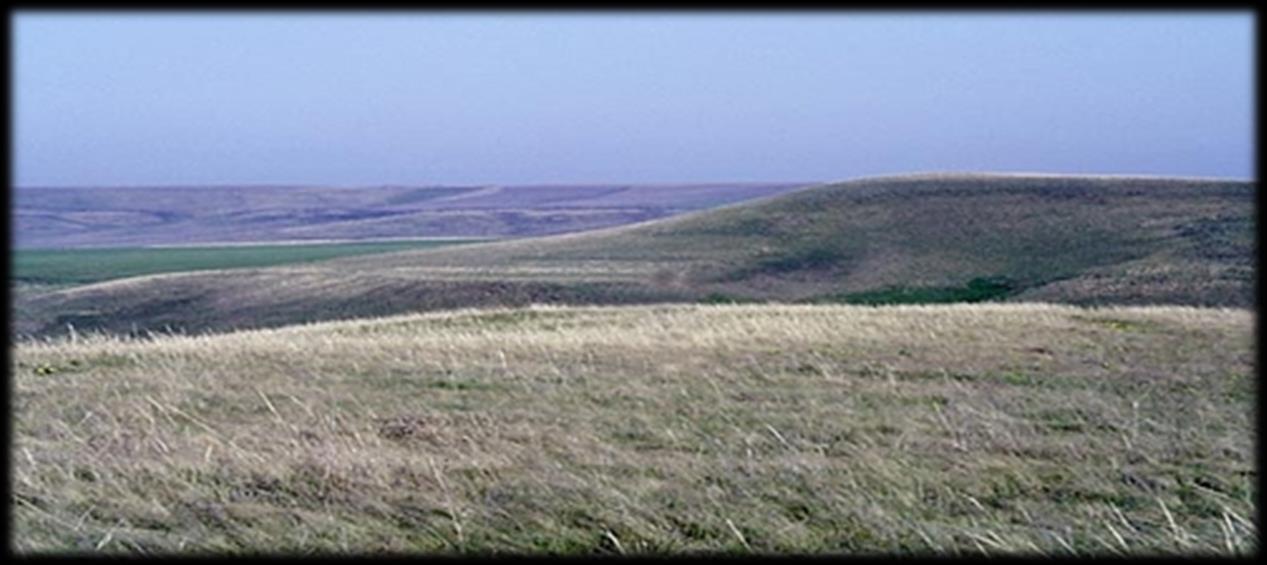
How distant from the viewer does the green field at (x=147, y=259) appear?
2516 inches

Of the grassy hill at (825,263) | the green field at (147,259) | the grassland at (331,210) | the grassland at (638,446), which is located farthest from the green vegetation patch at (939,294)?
the grassland at (331,210)

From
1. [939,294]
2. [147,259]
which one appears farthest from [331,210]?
[939,294]

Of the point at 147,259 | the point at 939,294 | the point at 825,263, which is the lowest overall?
the point at 147,259

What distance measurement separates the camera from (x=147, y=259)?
78.1 meters

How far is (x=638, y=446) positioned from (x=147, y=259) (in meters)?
76.0

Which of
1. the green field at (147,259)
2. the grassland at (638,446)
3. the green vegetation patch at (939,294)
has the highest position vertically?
the grassland at (638,446)

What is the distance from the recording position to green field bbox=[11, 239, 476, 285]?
6391 centimetres

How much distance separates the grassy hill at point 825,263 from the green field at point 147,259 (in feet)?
38.6

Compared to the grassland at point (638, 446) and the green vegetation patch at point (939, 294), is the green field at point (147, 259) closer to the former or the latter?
the green vegetation patch at point (939, 294)

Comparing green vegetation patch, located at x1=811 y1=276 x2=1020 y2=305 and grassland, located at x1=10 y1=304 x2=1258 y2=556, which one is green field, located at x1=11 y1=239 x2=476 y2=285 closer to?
green vegetation patch, located at x1=811 y1=276 x2=1020 y2=305

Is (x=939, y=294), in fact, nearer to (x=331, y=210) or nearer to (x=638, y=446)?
(x=638, y=446)

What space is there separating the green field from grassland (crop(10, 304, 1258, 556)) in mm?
52569

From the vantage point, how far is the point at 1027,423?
29.7 ft

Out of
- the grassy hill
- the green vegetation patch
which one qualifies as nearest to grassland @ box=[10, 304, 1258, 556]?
the grassy hill
